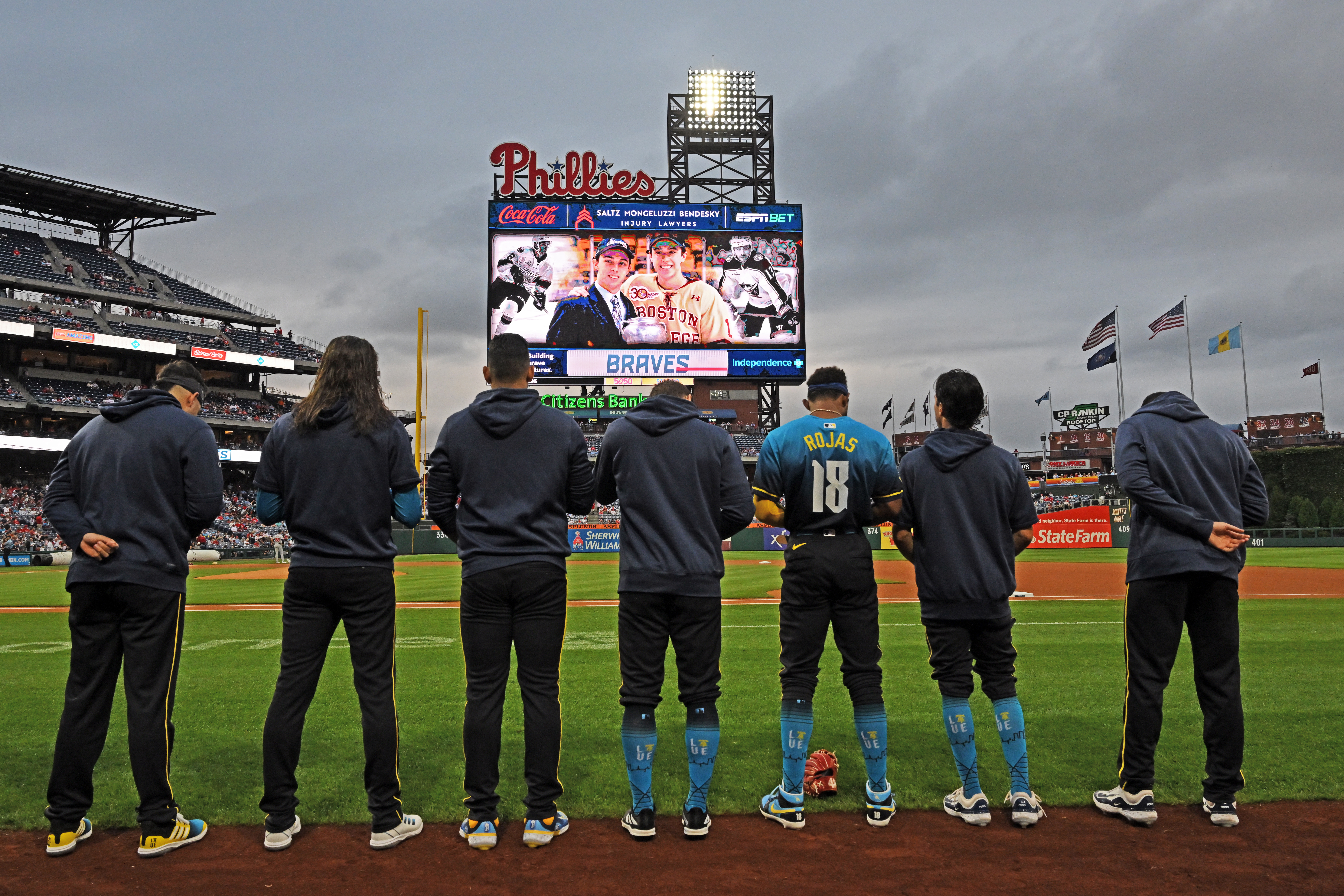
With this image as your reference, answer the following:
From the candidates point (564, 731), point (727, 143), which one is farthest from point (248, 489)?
point (564, 731)

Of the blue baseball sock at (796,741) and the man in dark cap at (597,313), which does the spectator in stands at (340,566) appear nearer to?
the blue baseball sock at (796,741)

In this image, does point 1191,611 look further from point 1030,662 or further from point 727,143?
point 727,143

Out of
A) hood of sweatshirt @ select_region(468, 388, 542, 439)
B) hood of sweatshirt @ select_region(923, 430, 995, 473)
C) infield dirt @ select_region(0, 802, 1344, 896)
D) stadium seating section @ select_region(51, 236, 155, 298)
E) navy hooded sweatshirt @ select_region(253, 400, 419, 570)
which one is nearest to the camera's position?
infield dirt @ select_region(0, 802, 1344, 896)

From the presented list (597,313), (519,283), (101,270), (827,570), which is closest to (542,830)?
(827,570)

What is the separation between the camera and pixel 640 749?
3783 millimetres

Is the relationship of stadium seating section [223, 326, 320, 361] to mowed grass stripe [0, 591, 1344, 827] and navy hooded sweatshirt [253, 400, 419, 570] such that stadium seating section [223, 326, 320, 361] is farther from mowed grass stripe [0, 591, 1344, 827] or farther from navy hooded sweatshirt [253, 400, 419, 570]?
navy hooded sweatshirt [253, 400, 419, 570]

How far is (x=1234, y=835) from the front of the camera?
360 centimetres

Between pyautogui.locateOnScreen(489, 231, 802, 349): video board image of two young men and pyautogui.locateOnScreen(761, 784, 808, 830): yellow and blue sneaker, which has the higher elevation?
pyautogui.locateOnScreen(489, 231, 802, 349): video board image of two young men

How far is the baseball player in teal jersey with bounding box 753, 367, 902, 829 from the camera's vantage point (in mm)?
3906

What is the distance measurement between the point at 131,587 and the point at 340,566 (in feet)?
2.95

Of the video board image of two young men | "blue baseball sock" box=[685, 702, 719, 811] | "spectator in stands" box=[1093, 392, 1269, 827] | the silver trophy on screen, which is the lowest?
"blue baseball sock" box=[685, 702, 719, 811]

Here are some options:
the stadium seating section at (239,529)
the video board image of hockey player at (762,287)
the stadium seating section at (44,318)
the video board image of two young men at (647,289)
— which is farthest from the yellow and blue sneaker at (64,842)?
the stadium seating section at (44,318)

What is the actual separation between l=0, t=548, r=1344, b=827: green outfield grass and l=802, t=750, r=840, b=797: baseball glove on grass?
4.7 inches

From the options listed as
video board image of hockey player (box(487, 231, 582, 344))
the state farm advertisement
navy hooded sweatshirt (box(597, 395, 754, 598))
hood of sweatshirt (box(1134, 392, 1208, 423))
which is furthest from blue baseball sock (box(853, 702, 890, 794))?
the state farm advertisement
